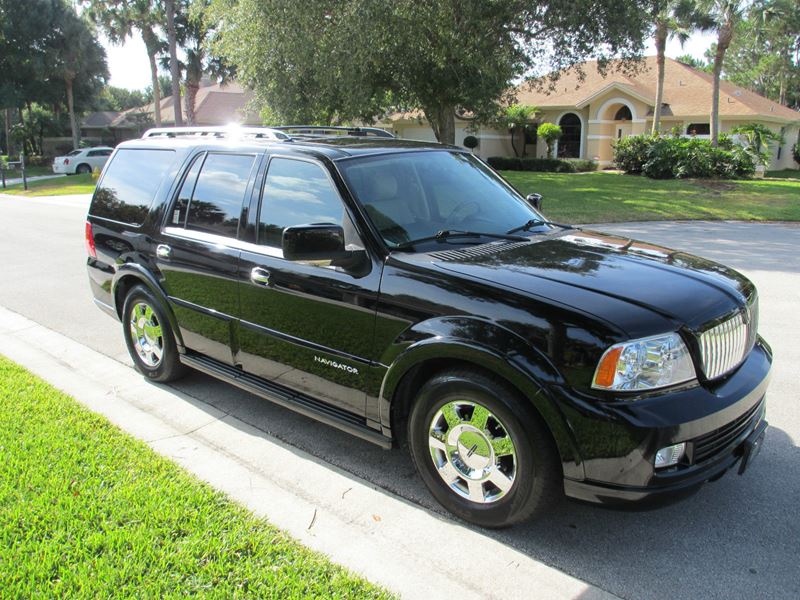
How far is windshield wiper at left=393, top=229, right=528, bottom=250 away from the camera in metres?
Result: 3.63

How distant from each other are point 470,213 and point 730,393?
72.8 inches

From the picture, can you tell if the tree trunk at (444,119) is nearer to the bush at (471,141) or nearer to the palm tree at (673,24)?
the palm tree at (673,24)

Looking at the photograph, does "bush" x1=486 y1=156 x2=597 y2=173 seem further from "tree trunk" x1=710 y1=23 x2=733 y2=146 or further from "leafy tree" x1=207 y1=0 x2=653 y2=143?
"leafy tree" x1=207 y1=0 x2=653 y2=143

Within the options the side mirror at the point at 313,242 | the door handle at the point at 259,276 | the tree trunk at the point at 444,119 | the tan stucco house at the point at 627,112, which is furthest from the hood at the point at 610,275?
the tan stucco house at the point at 627,112

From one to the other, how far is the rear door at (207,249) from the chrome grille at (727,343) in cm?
277

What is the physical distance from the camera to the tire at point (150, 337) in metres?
5.00

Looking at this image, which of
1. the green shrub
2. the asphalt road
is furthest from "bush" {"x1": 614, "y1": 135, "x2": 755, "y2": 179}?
the asphalt road

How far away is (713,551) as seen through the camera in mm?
3043

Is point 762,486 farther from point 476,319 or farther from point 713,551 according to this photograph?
point 476,319

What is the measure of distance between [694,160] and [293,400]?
24313mm

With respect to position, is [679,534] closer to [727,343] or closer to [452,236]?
[727,343]

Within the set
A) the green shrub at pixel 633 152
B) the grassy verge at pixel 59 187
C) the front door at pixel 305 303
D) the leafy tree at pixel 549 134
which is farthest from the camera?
the leafy tree at pixel 549 134

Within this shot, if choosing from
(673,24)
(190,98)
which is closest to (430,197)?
(673,24)

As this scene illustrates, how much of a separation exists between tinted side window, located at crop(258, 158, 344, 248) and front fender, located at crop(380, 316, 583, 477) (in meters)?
0.93
